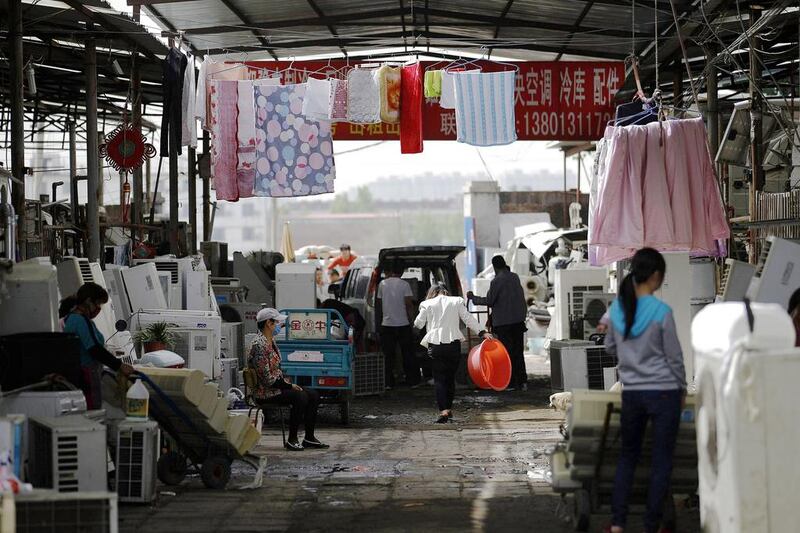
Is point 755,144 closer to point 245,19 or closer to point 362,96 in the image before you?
point 362,96

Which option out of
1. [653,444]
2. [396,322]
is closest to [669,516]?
[653,444]

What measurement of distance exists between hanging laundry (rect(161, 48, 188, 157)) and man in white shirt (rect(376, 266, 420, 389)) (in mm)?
4320

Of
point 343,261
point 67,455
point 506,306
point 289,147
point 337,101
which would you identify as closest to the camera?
point 67,455

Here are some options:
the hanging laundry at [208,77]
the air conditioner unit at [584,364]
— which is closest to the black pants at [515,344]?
the air conditioner unit at [584,364]

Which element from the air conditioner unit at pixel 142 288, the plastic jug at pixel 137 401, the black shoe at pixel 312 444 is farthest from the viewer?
the air conditioner unit at pixel 142 288

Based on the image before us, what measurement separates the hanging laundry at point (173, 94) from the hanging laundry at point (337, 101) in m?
1.99

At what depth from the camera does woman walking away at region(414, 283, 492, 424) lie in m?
15.1

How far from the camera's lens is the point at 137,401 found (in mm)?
9445

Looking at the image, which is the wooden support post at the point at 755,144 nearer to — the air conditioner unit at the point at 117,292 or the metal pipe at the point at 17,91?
the air conditioner unit at the point at 117,292

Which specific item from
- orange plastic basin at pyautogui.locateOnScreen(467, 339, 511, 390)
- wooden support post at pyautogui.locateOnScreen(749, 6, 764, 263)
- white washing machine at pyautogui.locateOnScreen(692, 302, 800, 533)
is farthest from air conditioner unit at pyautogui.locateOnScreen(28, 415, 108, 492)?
wooden support post at pyautogui.locateOnScreen(749, 6, 764, 263)

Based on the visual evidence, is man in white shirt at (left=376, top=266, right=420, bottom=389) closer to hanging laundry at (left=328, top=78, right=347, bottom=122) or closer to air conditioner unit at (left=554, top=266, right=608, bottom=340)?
air conditioner unit at (left=554, top=266, right=608, bottom=340)

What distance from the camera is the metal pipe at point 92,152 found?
52.2ft

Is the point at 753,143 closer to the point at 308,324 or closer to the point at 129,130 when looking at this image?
the point at 308,324

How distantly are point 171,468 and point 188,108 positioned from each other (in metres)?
6.80
